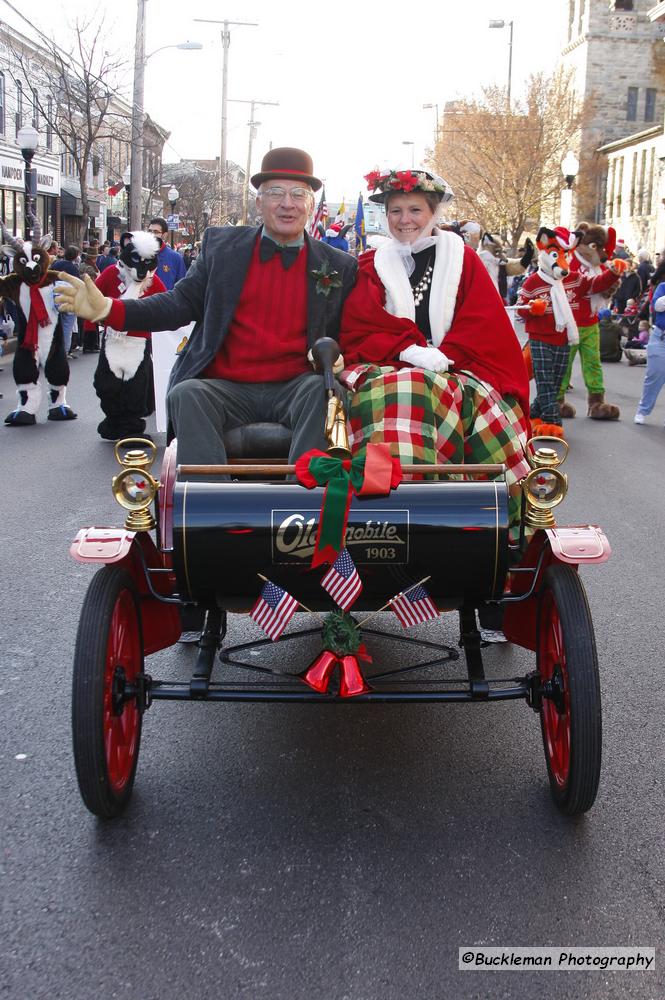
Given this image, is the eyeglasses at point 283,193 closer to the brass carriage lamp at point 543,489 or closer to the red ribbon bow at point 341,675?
the brass carriage lamp at point 543,489

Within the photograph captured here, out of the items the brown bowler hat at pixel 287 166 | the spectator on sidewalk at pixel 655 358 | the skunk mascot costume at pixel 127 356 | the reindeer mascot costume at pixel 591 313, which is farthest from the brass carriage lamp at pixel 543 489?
the spectator on sidewalk at pixel 655 358

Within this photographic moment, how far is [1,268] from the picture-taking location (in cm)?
1580

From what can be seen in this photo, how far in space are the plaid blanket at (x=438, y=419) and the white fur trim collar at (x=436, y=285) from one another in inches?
→ 14.3

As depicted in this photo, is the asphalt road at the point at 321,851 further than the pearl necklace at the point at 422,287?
No

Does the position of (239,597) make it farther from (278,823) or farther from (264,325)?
(264,325)

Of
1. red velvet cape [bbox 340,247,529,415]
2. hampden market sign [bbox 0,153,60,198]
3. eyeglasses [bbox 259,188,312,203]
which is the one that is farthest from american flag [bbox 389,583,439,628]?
hampden market sign [bbox 0,153,60,198]

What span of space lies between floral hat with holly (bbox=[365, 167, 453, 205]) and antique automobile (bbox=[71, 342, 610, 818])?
1419mm

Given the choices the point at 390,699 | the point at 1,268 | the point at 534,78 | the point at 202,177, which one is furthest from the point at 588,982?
the point at 202,177

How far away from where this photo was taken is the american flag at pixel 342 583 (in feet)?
10.5

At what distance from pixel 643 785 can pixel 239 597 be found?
1.49 m

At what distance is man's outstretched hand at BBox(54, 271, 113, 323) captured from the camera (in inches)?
155

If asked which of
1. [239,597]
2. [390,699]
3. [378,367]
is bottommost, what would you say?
[390,699]

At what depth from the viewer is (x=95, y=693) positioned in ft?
9.78

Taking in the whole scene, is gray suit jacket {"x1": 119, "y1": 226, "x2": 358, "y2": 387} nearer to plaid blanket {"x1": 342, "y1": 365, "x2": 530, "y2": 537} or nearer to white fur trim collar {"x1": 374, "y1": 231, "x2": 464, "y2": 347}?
white fur trim collar {"x1": 374, "y1": 231, "x2": 464, "y2": 347}
